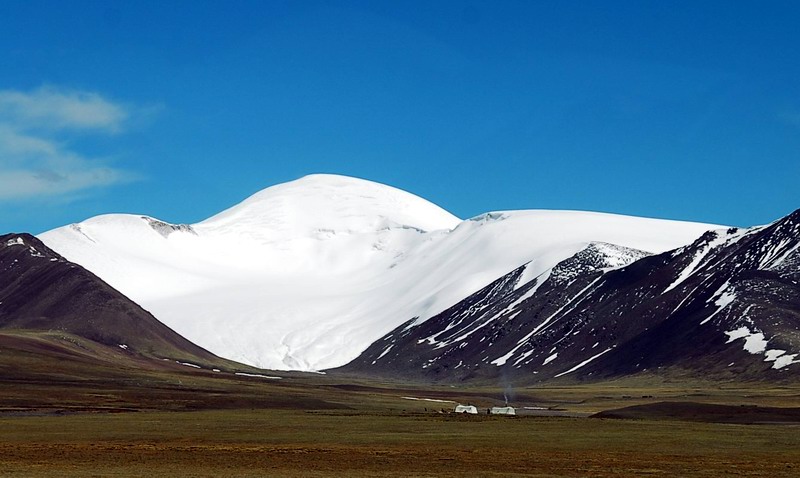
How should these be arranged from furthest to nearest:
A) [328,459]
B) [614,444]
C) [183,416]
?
[183,416]
[614,444]
[328,459]

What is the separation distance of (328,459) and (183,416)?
44402 millimetres

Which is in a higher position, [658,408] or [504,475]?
[658,408]

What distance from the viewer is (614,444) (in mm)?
83625

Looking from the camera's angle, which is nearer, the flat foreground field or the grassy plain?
the flat foreground field

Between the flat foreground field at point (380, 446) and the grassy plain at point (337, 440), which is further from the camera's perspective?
the grassy plain at point (337, 440)

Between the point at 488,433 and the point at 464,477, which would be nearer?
the point at 464,477

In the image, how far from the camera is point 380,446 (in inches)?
3243

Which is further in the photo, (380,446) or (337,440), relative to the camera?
(337,440)

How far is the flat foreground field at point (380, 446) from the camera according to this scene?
65.1 m

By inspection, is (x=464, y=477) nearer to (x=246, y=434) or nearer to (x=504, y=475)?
(x=504, y=475)

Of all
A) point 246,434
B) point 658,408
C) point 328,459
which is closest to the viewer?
point 328,459

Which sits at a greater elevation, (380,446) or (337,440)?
(337,440)

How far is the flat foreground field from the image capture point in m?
65.1

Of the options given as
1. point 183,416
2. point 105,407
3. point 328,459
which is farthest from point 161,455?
point 105,407
